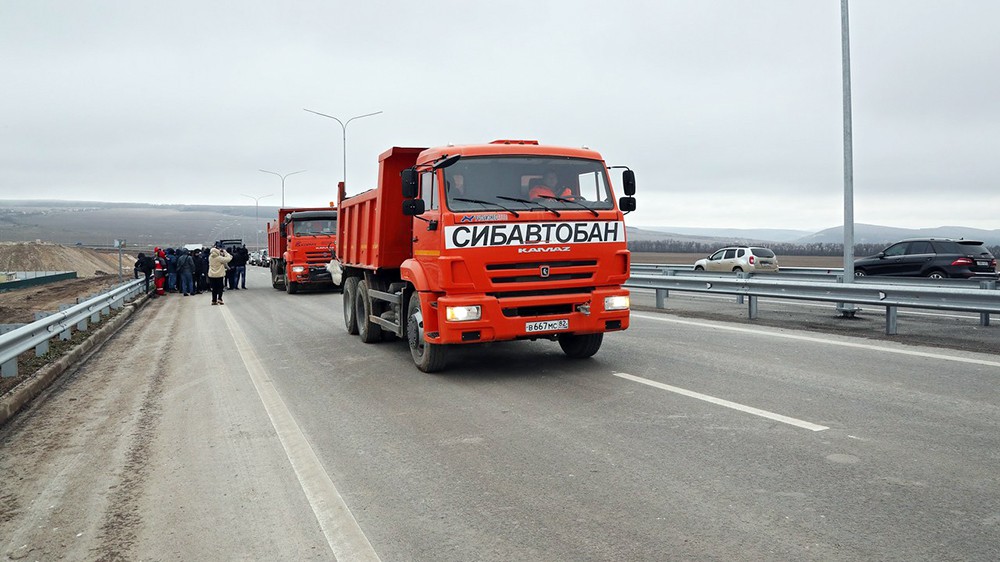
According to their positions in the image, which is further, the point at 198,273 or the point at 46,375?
the point at 198,273

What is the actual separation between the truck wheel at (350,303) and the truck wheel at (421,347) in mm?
3472

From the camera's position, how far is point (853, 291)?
1198 cm

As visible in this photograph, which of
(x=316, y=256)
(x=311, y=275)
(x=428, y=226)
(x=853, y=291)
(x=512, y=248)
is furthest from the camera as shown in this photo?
(x=316, y=256)

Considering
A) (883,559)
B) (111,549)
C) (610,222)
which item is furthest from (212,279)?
(883,559)

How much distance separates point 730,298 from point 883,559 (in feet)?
58.7

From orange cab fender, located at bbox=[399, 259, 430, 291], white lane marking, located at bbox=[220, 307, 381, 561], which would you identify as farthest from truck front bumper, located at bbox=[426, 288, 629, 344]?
white lane marking, located at bbox=[220, 307, 381, 561]

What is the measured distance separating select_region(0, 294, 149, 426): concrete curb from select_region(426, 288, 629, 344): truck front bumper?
3998 millimetres

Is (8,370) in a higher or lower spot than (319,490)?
higher

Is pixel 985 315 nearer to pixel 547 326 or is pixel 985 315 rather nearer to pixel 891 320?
pixel 891 320

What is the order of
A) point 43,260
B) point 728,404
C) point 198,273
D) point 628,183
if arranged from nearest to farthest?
point 728,404
point 628,183
point 198,273
point 43,260

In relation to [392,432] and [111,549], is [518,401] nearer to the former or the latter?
[392,432]

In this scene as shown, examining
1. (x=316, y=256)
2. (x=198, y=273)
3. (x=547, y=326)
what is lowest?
(x=547, y=326)

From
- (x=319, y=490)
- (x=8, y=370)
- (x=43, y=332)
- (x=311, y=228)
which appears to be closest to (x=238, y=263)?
(x=311, y=228)

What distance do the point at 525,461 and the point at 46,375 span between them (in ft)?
20.7
